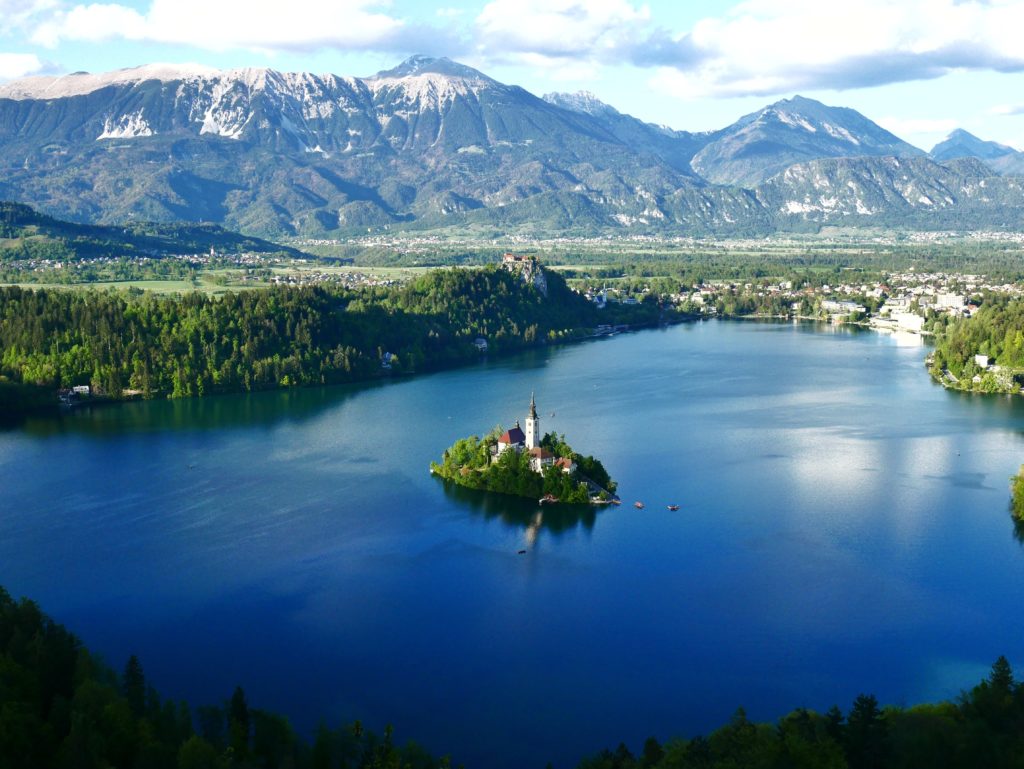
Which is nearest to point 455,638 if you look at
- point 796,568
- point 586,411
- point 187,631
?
point 187,631

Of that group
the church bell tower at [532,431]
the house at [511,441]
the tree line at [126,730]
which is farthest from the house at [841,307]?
the tree line at [126,730]

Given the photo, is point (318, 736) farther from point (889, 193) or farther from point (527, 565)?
point (889, 193)

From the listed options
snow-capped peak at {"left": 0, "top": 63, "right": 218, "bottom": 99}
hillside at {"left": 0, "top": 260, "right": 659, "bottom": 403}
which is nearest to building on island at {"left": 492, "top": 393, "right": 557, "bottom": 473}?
hillside at {"left": 0, "top": 260, "right": 659, "bottom": 403}

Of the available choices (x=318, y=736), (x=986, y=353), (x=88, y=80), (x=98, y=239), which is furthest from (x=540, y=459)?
(x=88, y=80)

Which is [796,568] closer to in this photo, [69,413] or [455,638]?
[455,638]

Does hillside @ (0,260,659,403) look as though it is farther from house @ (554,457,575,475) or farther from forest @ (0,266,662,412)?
house @ (554,457,575,475)
